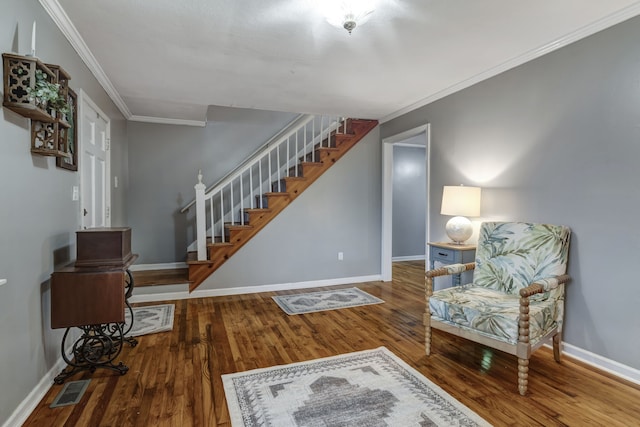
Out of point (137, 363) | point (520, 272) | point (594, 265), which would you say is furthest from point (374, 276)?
point (137, 363)

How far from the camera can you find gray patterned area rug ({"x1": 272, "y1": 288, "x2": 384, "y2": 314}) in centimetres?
374

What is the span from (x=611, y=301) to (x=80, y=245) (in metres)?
3.60


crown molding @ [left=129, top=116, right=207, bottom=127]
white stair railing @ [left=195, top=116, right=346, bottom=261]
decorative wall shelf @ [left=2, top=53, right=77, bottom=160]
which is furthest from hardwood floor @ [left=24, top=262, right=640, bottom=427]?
crown molding @ [left=129, top=116, right=207, bottom=127]

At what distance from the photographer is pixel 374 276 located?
16.6ft

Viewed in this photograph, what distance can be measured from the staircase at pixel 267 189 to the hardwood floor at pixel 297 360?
794mm

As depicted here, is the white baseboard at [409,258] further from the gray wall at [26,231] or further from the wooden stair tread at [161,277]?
the gray wall at [26,231]

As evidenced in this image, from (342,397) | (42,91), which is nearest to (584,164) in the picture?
(342,397)

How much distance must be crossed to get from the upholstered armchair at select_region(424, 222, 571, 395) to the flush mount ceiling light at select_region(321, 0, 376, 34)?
1824 mm

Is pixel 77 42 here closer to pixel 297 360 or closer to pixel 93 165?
pixel 93 165

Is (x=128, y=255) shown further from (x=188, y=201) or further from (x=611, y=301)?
(x=611, y=301)

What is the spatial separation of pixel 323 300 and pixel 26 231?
2.91 meters

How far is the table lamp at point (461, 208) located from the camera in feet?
10.3

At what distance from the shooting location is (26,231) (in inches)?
72.1

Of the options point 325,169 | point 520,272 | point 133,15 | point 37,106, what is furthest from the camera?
point 325,169
